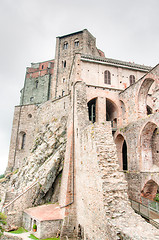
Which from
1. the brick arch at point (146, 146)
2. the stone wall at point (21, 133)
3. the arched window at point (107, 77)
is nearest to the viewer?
the brick arch at point (146, 146)

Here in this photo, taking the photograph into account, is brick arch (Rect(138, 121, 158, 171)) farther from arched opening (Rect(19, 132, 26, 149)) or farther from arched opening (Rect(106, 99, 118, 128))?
arched opening (Rect(19, 132, 26, 149))

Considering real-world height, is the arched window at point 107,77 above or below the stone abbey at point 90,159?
above

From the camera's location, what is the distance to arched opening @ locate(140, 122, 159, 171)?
535 inches

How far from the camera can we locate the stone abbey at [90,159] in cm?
736

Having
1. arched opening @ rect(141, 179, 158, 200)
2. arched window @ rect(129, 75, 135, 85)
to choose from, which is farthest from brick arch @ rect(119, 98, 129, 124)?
arched opening @ rect(141, 179, 158, 200)

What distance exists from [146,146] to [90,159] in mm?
6993

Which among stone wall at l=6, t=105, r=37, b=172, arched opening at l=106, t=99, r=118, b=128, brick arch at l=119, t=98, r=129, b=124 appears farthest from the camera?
stone wall at l=6, t=105, r=37, b=172

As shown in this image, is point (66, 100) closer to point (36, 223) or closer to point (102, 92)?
point (102, 92)

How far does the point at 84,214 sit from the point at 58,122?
11.3 m

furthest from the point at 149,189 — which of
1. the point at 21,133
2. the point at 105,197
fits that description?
the point at 21,133

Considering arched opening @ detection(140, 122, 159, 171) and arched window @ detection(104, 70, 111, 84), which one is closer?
arched opening @ detection(140, 122, 159, 171)

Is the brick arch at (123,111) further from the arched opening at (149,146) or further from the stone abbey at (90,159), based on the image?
the arched opening at (149,146)

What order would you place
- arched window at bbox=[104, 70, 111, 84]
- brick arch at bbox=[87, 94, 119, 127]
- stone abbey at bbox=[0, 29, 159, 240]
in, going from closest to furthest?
stone abbey at bbox=[0, 29, 159, 240], brick arch at bbox=[87, 94, 119, 127], arched window at bbox=[104, 70, 111, 84]

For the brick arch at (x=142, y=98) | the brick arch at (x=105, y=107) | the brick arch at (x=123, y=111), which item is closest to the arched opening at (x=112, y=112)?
the brick arch at (x=105, y=107)
